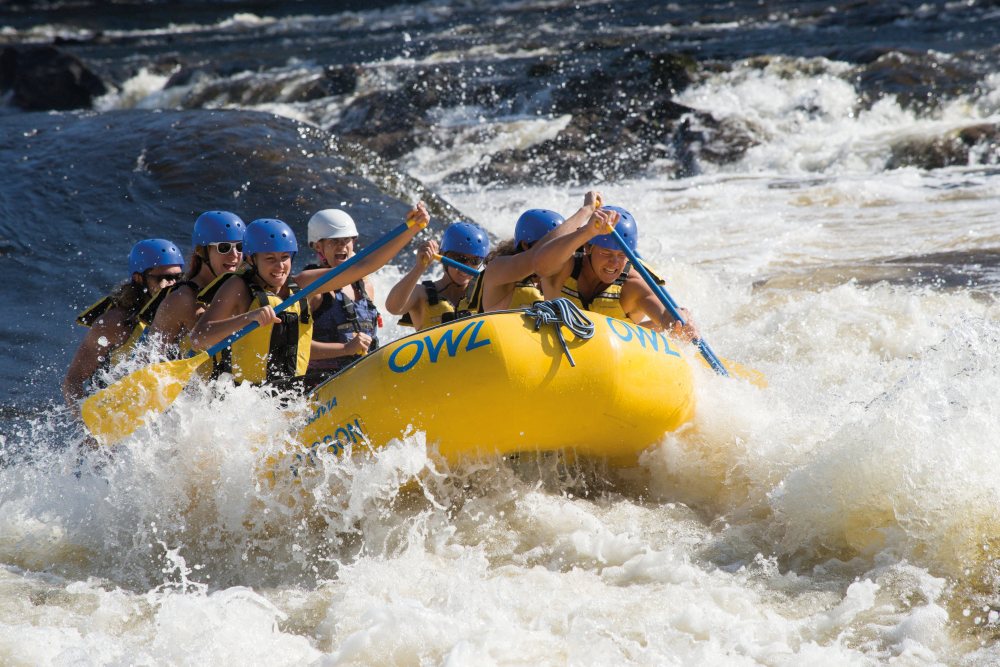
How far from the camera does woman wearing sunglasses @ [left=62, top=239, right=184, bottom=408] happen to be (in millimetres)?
5812

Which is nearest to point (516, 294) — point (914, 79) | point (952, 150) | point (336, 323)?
point (336, 323)

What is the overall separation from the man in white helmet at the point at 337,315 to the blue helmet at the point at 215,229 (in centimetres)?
42

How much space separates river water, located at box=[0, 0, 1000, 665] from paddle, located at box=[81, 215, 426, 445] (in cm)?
11

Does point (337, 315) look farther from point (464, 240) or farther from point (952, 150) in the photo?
point (952, 150)

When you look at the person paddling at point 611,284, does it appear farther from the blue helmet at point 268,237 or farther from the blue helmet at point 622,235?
the blue helmet at point 268,237

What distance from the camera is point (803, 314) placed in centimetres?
791

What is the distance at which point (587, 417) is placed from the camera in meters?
4.67

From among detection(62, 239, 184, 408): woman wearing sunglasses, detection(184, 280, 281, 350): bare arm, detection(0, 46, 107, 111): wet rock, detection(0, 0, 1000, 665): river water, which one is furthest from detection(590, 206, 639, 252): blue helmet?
detection(0, 46, 107, 111): wet rock

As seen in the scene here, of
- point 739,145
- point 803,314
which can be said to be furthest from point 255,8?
point 803,314

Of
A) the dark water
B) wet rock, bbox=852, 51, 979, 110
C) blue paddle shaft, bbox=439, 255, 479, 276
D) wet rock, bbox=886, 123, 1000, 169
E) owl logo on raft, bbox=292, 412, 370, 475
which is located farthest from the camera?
wet rock, bbox=852, 51, 979, 110

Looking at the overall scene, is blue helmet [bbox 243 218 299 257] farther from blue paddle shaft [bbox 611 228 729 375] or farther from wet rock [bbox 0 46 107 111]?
wet rock [bbox 0 46 107 111]

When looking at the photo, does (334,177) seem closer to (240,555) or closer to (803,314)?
(803,314)

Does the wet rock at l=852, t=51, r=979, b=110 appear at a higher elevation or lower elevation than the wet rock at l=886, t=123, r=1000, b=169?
higher

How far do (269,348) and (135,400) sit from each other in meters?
0.68
